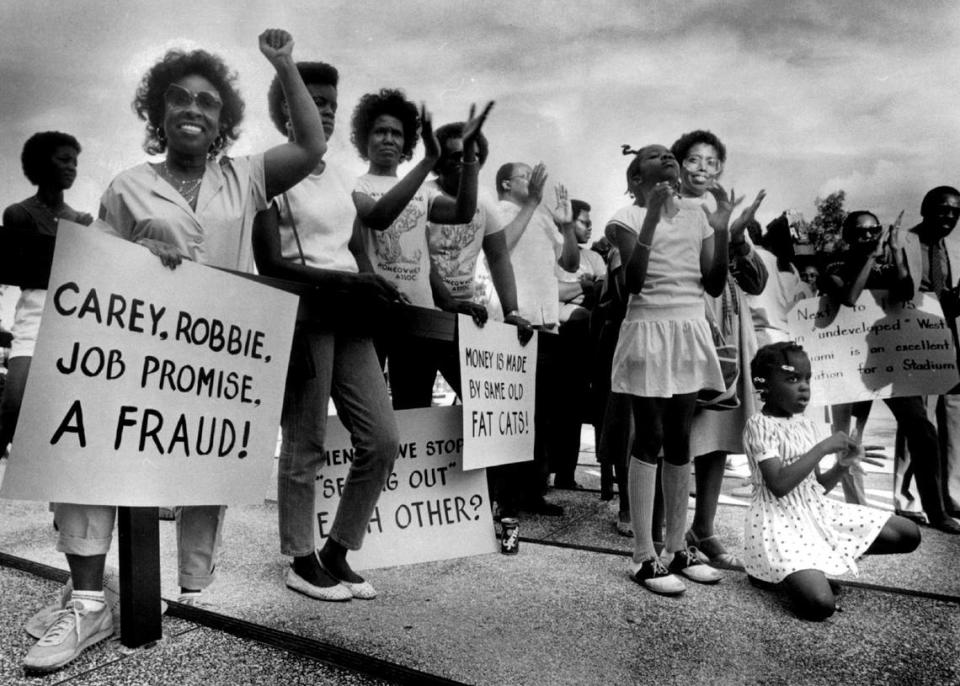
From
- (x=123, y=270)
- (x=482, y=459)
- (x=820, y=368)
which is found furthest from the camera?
(x=820, y=368)

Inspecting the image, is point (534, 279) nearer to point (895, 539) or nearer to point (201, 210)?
point (895, 539)

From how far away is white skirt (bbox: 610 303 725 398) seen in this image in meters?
3.06

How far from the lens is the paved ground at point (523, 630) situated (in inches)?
80.0

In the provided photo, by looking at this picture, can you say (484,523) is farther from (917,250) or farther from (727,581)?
(917,250)

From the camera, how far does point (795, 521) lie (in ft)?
9.62

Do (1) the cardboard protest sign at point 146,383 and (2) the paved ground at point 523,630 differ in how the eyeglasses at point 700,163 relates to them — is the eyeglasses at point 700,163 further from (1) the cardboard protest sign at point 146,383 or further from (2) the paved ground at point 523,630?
(1) the cardboard protest sign at point 146,383

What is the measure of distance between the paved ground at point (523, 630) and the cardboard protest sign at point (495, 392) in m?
0.49

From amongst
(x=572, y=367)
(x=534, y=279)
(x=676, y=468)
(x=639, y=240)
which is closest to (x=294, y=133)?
(x=639, y=240)

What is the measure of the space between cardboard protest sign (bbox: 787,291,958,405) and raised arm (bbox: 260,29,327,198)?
3170 millimetres

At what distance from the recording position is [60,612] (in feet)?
6.86

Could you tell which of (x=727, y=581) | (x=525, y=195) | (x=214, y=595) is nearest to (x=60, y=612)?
(x=214, y=595)

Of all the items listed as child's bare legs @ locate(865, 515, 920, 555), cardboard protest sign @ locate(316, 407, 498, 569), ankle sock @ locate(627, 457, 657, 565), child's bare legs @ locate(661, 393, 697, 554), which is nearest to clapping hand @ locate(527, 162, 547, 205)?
cardboard protest sign @ locate(316, 407, 498, 569)

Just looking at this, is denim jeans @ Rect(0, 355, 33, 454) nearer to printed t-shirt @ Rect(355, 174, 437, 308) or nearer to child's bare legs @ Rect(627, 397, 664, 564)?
printed t-shirt @ Rect(355, 174, 437, 308)

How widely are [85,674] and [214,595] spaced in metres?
0.78
